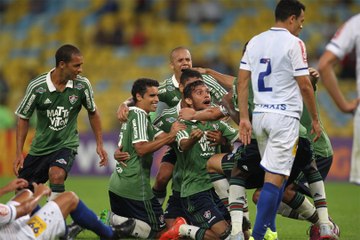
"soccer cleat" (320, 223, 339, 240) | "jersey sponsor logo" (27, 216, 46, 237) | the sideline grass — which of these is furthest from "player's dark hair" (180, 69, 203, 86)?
"jersey sponsor logo" (27, 216, 46, 237)

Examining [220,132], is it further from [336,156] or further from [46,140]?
[336,156]

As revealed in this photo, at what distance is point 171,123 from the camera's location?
8430 millimetres

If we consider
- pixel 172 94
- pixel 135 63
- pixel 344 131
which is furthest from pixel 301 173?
pixel 135 63

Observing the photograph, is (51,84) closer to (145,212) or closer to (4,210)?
(145,212)

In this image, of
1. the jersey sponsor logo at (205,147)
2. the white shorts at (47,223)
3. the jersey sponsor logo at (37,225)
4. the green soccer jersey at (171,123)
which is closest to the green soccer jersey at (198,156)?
the jersey sponsor logo at (205,147)

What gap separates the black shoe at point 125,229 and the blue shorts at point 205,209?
53 centimetres

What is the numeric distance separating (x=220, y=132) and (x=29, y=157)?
2.03m

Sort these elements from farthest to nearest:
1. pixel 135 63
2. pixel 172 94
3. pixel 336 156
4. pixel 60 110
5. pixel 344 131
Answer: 1. pixel 135 63
2. pixel 344 131
3. pixel 336 156
4. pixel 172 94
5. pixel 60 110

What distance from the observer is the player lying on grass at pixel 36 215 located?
6.08 m

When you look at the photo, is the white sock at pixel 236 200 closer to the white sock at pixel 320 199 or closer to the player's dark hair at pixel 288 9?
the white sock at pixel 320 199

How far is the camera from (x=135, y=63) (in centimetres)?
2077

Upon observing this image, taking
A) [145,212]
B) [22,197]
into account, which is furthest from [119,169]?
[22,197]

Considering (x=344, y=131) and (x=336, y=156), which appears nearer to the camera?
(x=336, y=156)

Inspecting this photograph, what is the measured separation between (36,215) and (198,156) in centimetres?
213
